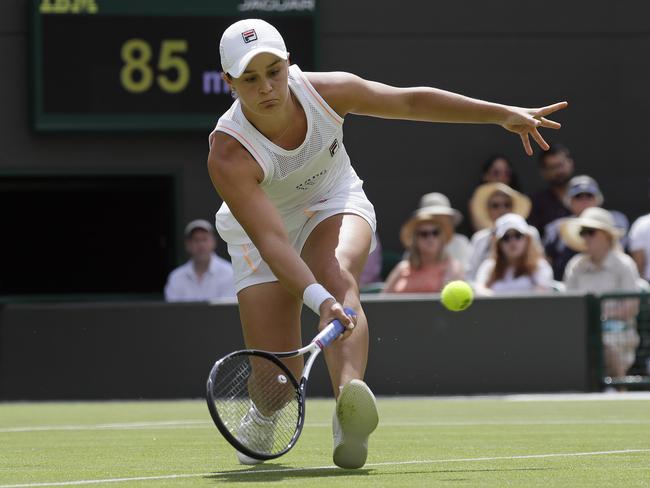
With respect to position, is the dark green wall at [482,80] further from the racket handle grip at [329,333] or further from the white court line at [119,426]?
the racket handle grip at [329,333]

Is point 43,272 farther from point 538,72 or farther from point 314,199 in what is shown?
point 314,199

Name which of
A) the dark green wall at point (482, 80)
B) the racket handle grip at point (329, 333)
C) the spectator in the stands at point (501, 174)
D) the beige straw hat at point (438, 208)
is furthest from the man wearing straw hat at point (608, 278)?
the racket handle grip at point (329, 333)

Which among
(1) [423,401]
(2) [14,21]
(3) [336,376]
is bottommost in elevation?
(1) [423,401]

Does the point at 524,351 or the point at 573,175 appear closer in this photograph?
the point at 524,351

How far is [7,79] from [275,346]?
9319mm

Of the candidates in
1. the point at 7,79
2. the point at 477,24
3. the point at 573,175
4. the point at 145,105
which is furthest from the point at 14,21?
the point at 573,175

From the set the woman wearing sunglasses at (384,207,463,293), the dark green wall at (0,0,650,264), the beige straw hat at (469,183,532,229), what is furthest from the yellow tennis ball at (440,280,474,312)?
the dark green wall at (0,0,650,264)

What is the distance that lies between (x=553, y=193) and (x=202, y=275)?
339 cm

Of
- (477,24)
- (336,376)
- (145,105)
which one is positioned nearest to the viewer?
(336,376)

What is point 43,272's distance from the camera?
18172 mm

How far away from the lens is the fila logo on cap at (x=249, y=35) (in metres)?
5.66

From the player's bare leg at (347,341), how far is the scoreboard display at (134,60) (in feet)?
27.0

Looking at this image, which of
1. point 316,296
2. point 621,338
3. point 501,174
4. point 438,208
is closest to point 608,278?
point 621,338

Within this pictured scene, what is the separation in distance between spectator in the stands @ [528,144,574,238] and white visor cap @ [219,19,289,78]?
8461mm
